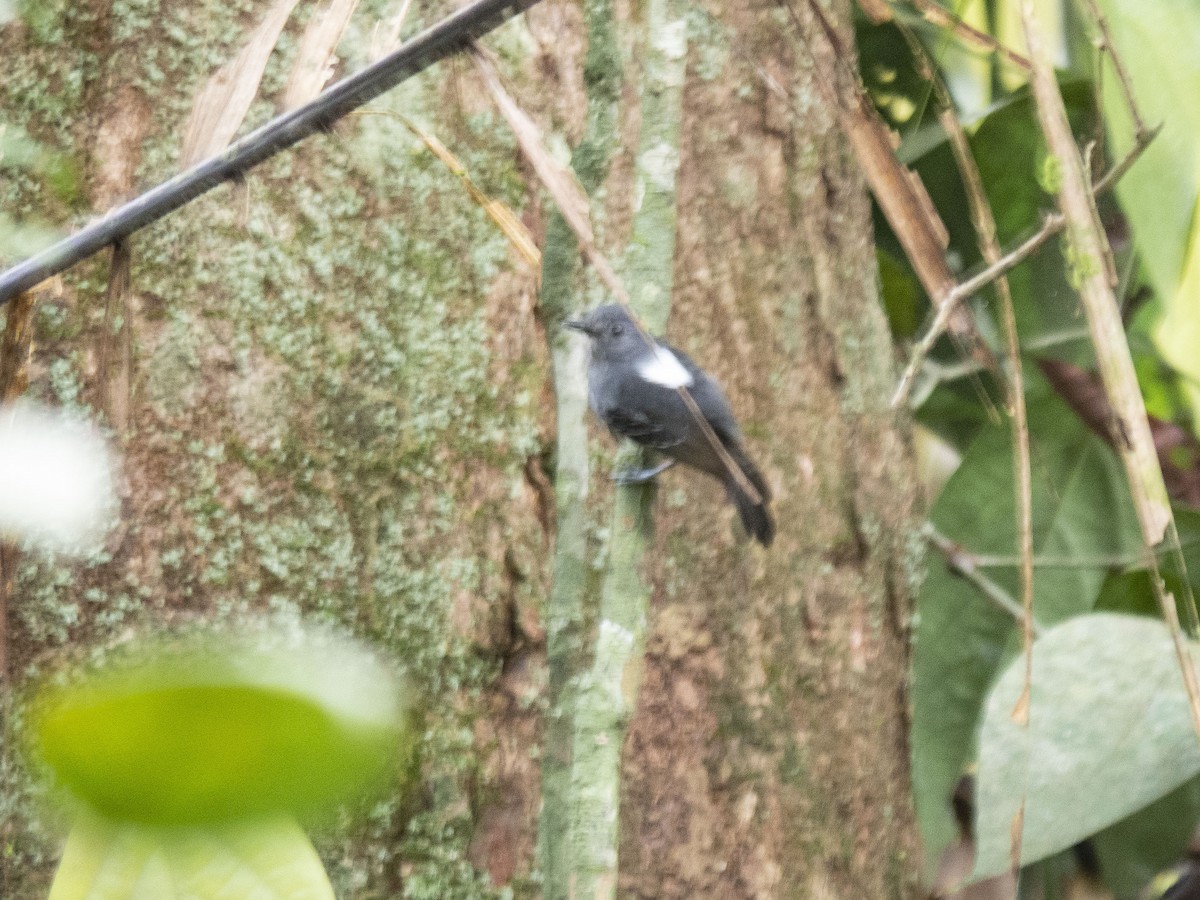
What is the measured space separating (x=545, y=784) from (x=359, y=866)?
59cm

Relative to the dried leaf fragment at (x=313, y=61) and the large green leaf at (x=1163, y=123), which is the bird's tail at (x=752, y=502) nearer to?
the large green leaf at (x=1163, y=123)

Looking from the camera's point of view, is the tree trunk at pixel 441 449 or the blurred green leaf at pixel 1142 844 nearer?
the tree trunk at pixel 441 449

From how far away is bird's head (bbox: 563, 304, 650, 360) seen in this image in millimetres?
1399

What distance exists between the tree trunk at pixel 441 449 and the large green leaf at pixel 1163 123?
440 millimetres

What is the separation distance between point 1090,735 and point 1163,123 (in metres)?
0.72

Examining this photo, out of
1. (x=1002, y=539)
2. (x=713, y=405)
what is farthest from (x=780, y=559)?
(x=1002, y=539)

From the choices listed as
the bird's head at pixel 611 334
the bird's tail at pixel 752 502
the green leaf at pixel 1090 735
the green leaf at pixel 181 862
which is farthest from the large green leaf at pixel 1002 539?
the green leaf at pixel 181 862

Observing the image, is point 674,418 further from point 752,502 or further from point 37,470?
point 37,470

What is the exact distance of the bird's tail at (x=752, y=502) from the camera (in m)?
1.22

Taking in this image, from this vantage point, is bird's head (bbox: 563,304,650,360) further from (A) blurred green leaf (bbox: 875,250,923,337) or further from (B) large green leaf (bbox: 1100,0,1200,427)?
(A) blurred green leaf (bbox: 875,250,923,337)

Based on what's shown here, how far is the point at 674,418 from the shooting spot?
1.20 meters

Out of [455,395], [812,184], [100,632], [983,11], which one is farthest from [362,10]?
[983,11]

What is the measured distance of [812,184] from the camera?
155 cm

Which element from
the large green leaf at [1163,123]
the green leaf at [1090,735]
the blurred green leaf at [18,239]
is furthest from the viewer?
the green leaf at [1090,735]
